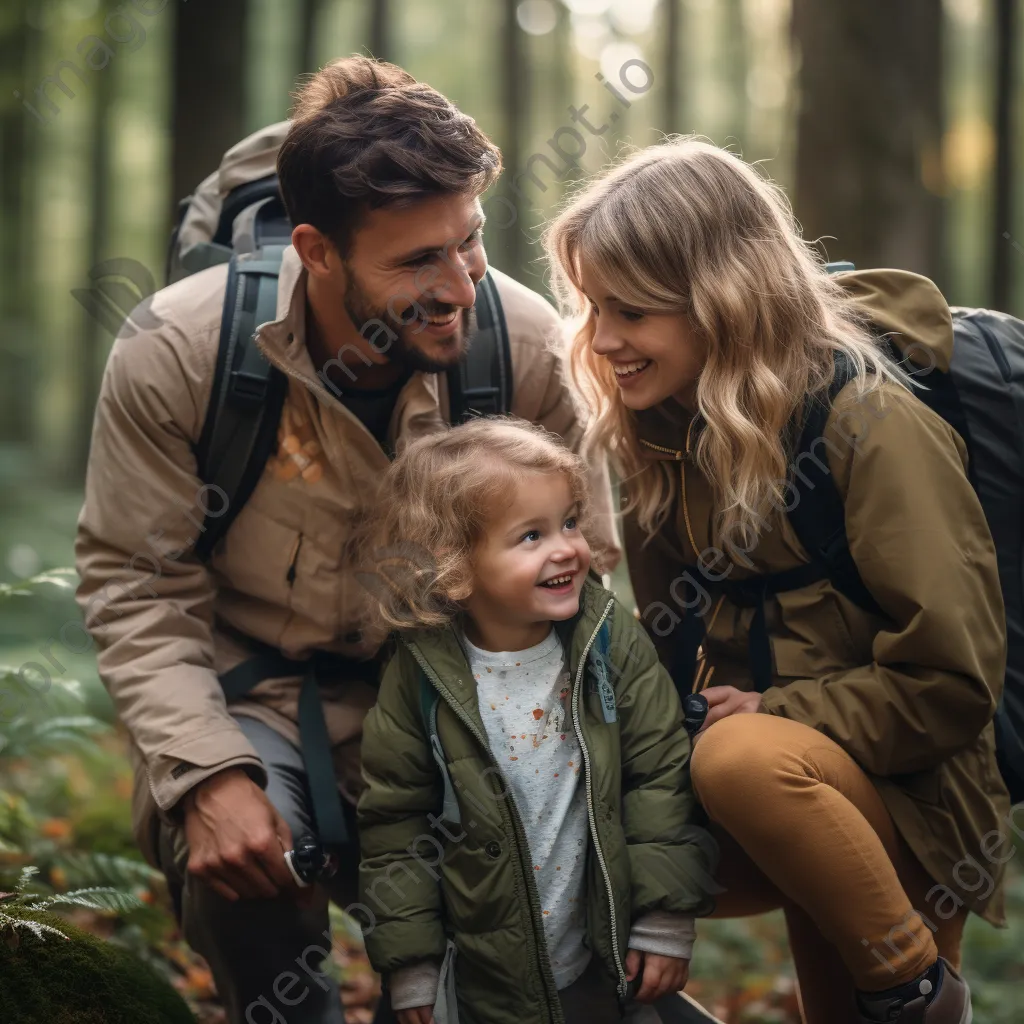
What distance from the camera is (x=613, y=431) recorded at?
296 centimetres

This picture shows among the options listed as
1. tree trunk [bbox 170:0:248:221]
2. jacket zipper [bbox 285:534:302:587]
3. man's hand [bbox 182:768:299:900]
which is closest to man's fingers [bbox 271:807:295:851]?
man's hand [bbox 182:768:299:900]

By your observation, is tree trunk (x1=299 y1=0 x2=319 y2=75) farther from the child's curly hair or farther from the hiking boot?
the hiking boot

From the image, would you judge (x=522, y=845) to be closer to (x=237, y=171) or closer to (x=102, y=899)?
(x=102, y=899)

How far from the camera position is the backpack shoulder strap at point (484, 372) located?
3086 millimetres

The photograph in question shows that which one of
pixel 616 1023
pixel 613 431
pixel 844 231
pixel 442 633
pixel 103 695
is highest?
pixel 844 231

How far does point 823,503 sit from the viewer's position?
102 inches

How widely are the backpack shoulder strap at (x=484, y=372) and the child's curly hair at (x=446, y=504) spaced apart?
29 cm

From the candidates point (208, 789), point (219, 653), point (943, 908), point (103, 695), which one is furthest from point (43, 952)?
point (103, 695)

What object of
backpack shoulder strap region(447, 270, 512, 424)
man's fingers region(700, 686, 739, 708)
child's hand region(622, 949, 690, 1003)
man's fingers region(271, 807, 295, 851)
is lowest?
child's hand region(622, 949, 690, 1003)

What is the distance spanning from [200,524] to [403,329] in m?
0.72

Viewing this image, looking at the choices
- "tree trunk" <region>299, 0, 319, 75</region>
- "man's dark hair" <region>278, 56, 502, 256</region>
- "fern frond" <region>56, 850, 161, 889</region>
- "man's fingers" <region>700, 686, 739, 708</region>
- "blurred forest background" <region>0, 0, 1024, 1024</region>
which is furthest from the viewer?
"tree trunk" <region>299, 0, 319, 75</region>

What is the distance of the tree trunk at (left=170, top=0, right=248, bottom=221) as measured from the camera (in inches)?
222

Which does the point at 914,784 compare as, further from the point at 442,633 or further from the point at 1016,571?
the point at 442,633

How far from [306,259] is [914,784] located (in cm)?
196
